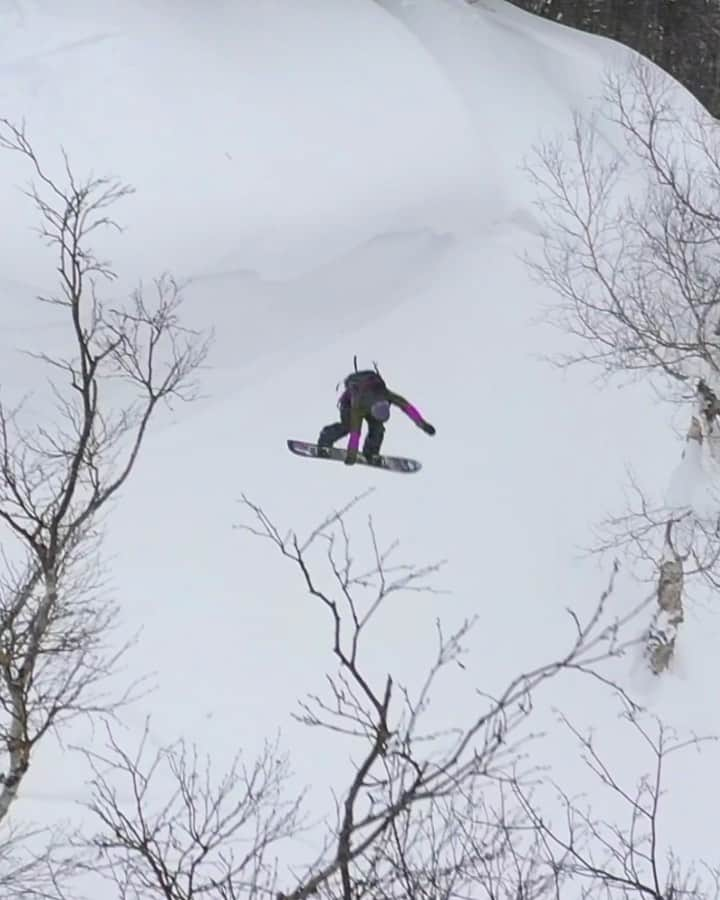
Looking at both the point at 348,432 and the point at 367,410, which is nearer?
the point at 367,410

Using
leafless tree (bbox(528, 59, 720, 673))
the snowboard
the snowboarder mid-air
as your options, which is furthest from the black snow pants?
leafless tree (bbox(528, 59, 720, 673))

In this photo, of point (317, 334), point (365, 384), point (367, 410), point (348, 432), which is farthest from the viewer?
point (317, 334)

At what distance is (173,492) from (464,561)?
3.99 m

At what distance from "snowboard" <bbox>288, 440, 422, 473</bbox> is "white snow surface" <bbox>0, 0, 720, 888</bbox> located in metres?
0.62

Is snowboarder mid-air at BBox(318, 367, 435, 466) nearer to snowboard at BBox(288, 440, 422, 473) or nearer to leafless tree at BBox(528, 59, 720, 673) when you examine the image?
snowboard at BBox(288, 440, 422, 473)

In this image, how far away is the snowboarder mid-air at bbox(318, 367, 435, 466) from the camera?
977 centimetres

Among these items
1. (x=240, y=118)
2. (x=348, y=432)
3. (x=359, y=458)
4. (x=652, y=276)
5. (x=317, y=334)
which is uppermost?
(x=240, y=118)

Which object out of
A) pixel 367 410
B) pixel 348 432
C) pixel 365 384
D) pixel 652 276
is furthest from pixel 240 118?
pixel 652 276

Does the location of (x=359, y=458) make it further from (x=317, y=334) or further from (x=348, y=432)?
(x=317, y=334)

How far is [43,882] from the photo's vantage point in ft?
25.3

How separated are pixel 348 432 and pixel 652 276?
659cm

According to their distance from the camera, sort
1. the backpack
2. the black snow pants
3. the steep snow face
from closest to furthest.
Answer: the backpack, the black snow pants, the steep snow face

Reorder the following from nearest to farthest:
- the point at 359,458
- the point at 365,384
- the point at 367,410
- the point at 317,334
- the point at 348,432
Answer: the point at 365,384
the point at 367,410
the point at 348,432
the point at 359,458
the point at 317,334

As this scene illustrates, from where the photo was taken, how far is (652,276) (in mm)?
14367
